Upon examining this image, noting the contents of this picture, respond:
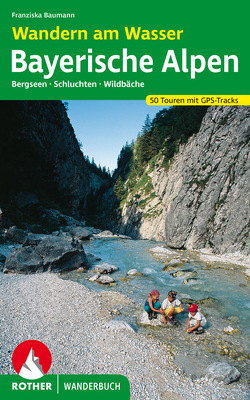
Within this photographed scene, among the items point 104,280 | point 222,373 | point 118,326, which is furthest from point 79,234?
point 222,373

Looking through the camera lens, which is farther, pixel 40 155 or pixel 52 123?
pixel 52 123

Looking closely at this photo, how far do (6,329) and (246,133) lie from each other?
25602 millimetres

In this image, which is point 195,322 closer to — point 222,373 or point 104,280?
point 222,373

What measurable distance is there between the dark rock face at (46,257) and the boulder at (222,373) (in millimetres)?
11719

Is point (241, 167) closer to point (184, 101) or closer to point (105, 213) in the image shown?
point (184, 101)

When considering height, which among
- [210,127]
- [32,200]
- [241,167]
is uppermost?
[210,127]

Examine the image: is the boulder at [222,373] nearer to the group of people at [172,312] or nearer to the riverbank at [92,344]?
the riverbank at [92,344]

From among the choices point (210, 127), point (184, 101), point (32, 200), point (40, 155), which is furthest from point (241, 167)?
point (40, 155)

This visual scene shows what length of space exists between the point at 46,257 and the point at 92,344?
32.4ft

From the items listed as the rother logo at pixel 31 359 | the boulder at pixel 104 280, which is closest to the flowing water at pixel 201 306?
the boulder at pixel 104 280

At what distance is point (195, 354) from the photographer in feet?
24.3

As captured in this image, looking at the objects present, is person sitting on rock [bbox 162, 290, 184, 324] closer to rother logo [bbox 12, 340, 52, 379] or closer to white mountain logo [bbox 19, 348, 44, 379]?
rother logo [bbox 12, 340, 52, 379]

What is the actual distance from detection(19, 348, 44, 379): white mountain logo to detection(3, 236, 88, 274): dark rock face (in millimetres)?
9845

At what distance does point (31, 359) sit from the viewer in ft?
19.3
